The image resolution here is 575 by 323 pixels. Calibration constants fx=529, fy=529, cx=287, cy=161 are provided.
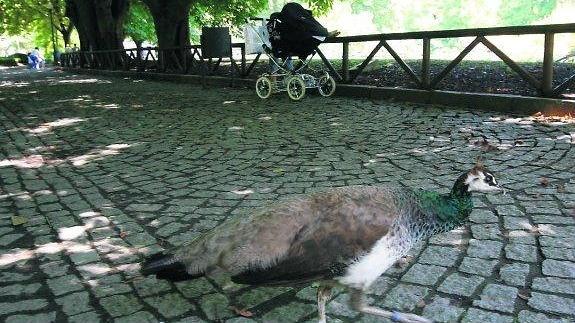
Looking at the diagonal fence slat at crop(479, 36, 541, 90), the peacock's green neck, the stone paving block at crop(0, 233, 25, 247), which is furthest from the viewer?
the diagonal fence slat at crop(479, 36, 541, 90)

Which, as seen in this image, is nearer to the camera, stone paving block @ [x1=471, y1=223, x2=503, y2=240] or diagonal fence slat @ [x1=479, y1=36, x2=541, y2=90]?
stone paving block @ [x1=471, y1=223, x2=503, y2=240]

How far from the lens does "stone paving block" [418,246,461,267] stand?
3795 mm

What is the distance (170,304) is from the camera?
3.35 meters

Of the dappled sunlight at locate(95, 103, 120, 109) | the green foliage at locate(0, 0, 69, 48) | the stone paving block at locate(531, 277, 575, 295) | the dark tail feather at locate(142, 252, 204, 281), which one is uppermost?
the green foliage at locate(0, 0, 69, 48)

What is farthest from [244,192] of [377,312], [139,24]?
[139,24]

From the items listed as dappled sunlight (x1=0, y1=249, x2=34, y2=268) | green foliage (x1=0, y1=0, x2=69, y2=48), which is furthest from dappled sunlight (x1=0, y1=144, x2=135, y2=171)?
green foliage (x1=0, y1=0, x2=69, y2=48)

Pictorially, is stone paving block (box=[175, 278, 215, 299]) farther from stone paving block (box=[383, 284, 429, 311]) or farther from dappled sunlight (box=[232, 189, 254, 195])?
dappled sunlight (box=[232, 189, 254, 195])

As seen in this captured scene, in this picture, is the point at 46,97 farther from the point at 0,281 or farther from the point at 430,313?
the point at 430,313

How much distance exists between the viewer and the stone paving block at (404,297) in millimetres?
3252

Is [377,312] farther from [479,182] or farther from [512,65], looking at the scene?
[512,65]

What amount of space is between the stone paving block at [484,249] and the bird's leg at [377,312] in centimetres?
109

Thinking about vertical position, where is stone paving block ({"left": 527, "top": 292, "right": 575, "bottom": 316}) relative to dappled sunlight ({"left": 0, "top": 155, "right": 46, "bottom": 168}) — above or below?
below

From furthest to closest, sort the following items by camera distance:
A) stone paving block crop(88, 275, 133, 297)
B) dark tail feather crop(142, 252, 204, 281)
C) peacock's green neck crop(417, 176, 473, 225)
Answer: stone paving block crop(88, 275, 133, 297)
peacock's green neck crop(417, 176, 473, 225)
dark tail feather crop(142, 252, 204, 281)

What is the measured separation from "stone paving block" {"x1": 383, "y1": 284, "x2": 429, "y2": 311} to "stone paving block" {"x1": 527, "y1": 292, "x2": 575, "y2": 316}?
634mm
